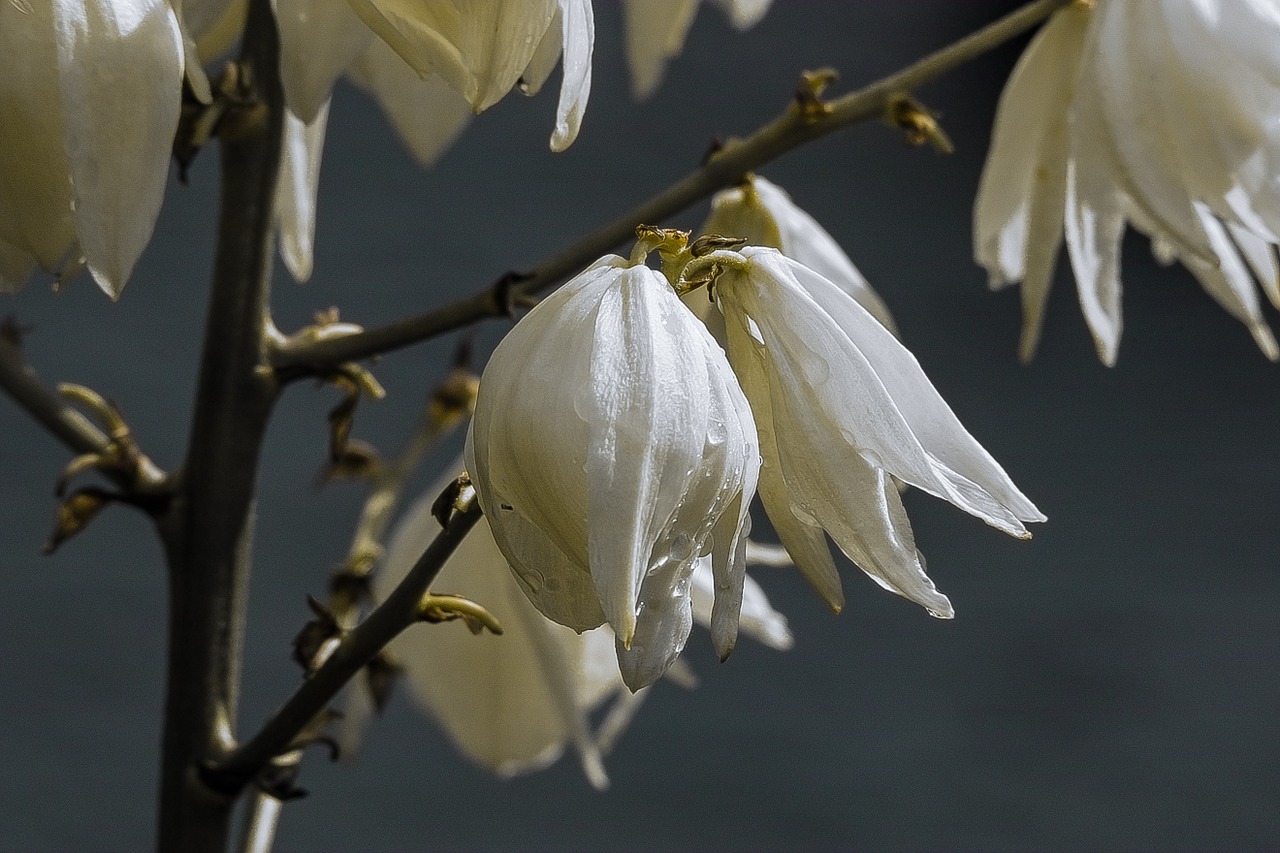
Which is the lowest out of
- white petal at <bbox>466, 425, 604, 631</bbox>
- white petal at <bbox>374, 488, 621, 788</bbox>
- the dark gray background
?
the dark gray background

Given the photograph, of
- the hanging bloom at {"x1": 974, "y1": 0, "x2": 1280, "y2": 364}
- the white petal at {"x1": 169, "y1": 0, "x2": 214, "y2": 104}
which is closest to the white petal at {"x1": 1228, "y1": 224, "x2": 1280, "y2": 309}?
the hanging bloom at {"x1": 974, "y1": 0, "x2": 1280, "y2": 364}

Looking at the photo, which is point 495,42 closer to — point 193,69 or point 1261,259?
point 193,69

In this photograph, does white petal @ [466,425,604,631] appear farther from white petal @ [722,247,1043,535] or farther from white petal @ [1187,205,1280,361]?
white petal @ [1187,205,1280,361]

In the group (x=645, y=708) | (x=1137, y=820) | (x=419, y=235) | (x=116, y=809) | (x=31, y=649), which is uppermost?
(x=419, y=235)

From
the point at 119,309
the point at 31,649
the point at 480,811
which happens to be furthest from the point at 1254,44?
the point at 119,309

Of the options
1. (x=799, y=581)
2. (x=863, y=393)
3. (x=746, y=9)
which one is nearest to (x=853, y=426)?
(x=863, y=393)

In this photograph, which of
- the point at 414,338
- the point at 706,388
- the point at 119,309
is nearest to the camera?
the point at 706,388

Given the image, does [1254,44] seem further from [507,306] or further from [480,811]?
[480,811]
